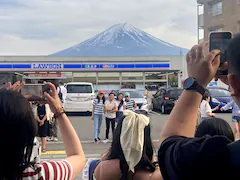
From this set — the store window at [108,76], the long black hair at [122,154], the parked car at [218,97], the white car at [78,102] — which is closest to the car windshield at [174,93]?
the parked car at [218,97]

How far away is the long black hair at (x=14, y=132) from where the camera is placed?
5.24 ft

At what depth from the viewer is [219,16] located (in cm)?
3978

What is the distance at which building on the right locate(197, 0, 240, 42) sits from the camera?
122 feet

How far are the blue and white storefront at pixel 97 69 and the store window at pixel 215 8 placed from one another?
12.7 meters

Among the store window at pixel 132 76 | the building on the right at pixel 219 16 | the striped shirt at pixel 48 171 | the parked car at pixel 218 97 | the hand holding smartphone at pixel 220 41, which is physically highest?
the building on the right at pixel 219 16

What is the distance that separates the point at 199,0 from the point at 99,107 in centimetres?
3566

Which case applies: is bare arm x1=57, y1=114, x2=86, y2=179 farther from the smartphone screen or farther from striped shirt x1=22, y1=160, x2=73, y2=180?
the smartphone screen

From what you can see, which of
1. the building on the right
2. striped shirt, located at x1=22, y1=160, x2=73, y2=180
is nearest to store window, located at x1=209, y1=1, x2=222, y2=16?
the building on the right

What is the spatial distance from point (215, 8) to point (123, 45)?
158 ft

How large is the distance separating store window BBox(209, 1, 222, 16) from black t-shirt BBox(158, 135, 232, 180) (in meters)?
41.1

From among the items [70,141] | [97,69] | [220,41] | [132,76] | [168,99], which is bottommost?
[168,99]

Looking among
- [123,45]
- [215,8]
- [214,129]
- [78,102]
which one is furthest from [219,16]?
[123,45]

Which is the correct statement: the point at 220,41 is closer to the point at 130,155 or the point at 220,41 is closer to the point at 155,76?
the point at 130,155

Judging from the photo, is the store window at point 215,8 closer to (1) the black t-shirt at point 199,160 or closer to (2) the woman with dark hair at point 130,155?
(2) the woman with dark hair at point 130,155
